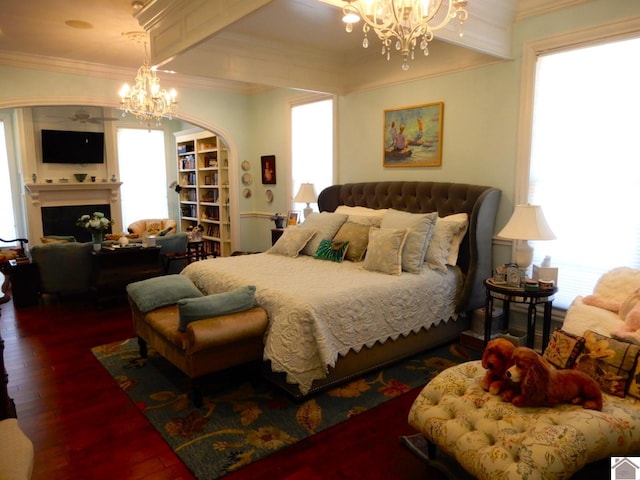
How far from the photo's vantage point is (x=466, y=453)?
72.6 inches

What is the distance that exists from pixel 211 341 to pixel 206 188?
5.86 meters

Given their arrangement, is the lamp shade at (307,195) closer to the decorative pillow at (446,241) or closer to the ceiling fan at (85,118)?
the decorative pillow at (446,241)

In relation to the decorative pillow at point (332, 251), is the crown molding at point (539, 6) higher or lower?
higher

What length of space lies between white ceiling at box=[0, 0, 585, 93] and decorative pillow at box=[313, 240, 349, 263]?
182cm

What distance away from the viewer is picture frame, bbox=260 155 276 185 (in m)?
6.56

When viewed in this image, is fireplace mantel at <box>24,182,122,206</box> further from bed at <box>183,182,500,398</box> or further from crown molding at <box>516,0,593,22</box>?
crown molding at <box>516,0,593,22</box>

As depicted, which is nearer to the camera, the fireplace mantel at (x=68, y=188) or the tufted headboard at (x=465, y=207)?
the tufted headboard at (x=465, y=207)

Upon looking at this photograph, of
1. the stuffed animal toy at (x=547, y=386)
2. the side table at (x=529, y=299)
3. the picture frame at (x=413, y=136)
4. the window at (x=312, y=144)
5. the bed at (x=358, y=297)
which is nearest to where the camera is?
the stuffed animal toy at (x=547, y=386)

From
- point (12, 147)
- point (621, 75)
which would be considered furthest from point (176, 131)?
point (621, 75)

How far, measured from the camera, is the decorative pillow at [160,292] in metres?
3.27

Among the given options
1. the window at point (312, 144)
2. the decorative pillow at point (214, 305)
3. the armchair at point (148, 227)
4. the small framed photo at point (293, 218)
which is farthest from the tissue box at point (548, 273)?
the armchair at point (148, 227)

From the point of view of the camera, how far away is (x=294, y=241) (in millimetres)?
4312

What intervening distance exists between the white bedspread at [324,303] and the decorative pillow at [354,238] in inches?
5.3

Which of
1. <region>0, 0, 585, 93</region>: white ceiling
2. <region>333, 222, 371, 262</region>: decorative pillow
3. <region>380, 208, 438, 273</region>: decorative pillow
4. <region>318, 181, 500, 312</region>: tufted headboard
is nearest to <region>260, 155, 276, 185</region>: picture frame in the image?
<region>0, 0, 585, 93</region>: white ceiling
